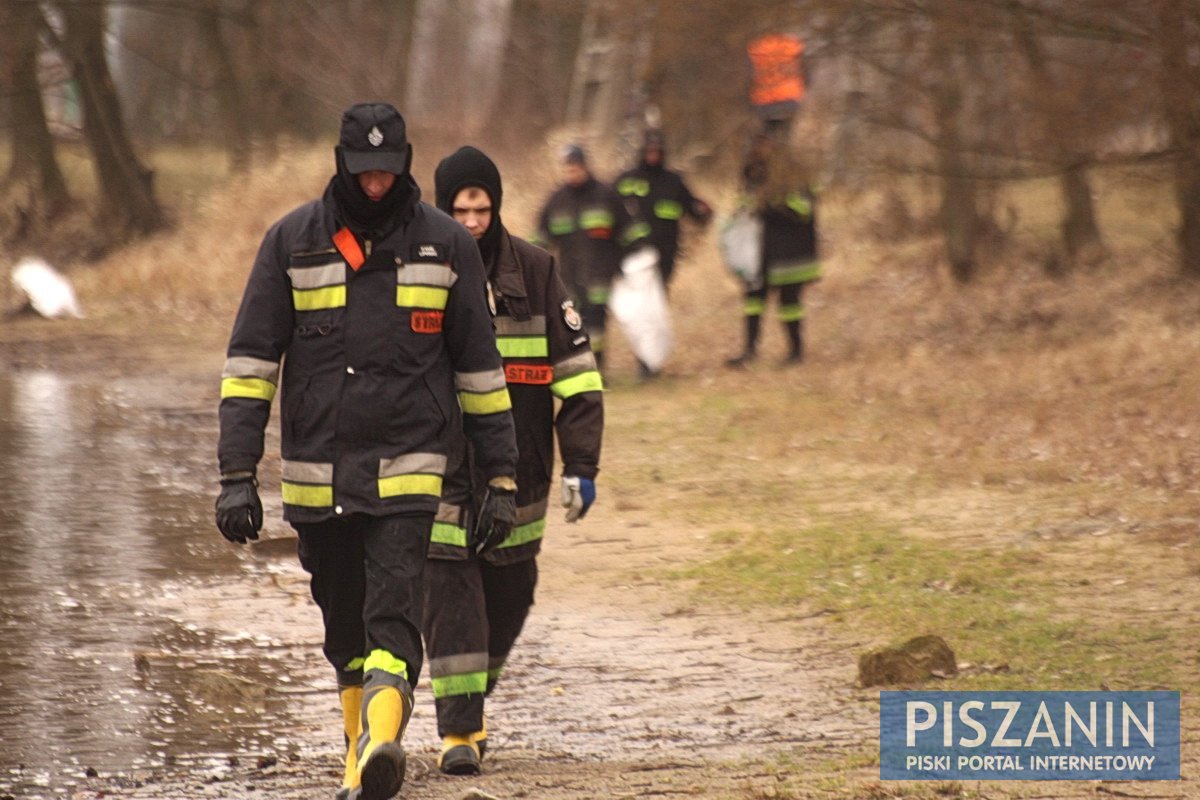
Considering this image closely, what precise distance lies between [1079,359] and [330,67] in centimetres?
1901

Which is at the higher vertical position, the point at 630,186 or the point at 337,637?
the point at 630,186

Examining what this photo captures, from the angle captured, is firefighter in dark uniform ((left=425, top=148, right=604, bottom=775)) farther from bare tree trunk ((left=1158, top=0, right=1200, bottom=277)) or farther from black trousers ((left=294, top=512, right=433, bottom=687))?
bare tree trunk ((left=1158, top=0, right=1200, bottom=277))

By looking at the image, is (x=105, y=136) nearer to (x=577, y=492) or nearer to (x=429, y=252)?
(x=577, y=492)

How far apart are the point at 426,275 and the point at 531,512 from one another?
3.60 feet

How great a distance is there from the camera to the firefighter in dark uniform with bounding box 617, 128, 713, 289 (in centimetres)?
1548

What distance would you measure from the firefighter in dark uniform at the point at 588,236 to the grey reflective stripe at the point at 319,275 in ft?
31.3

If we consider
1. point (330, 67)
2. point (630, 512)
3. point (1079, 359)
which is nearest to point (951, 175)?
point (1079, 359)

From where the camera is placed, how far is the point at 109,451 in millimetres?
12453

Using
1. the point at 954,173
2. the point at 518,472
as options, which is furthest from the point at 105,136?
the point at 518,472

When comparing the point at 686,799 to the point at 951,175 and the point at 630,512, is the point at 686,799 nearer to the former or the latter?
the point at 630,512

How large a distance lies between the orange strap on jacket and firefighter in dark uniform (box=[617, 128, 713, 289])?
10465 mm

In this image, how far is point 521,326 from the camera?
Answer: 593cm

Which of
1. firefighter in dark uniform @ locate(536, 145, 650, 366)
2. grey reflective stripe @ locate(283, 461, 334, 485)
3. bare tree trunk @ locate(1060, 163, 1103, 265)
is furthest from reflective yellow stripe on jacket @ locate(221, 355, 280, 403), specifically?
bare tree trunk @ locate(1060, 163, 1103, 265)

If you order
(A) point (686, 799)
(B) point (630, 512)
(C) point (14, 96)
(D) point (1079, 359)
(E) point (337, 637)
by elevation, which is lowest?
(A) point (686, 799)
